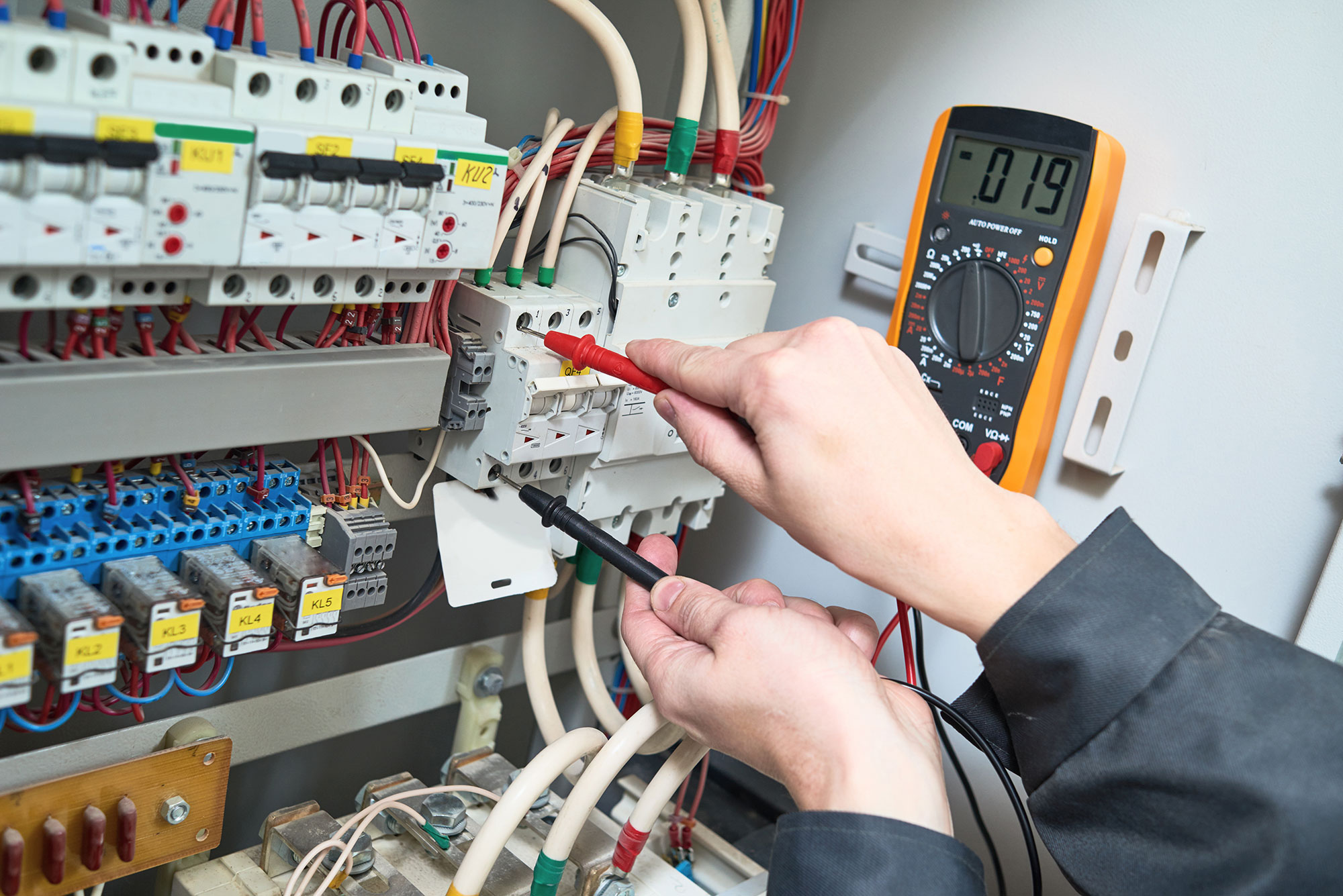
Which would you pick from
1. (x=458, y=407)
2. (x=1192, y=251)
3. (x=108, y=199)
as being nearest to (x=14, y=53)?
(x=108, y=199)

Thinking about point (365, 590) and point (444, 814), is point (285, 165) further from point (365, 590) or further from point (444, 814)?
point (444, 814)

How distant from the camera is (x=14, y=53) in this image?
627 millimetres

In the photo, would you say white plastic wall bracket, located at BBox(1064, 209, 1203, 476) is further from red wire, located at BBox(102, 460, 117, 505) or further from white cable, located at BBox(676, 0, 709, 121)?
red wire, located at BBox(102, 460, 117, 505)

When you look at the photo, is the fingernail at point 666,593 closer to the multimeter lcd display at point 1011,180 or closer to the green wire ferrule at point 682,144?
the green wire ferrule at point 682,144

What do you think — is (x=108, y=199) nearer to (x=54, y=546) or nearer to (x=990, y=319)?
(x=54, y=546)

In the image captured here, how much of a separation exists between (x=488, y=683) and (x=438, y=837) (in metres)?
0.27

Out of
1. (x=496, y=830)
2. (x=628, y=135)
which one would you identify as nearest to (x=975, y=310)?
(x=628, y=135)

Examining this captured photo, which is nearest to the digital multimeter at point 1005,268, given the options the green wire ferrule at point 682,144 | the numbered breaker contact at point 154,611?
the green wire ferrule at point 682,144

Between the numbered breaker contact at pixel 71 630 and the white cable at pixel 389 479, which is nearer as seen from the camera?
the numbered breaker contact at pixel 71 630

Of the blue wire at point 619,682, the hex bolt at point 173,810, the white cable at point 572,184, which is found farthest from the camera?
the blue wire at point 619,682

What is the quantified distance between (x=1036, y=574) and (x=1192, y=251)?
1.98 ft

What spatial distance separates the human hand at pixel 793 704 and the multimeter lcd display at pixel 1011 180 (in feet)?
2.02

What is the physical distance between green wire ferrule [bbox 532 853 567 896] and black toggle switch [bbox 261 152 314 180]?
671 millimetres

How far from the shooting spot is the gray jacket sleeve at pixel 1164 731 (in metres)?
0.67
